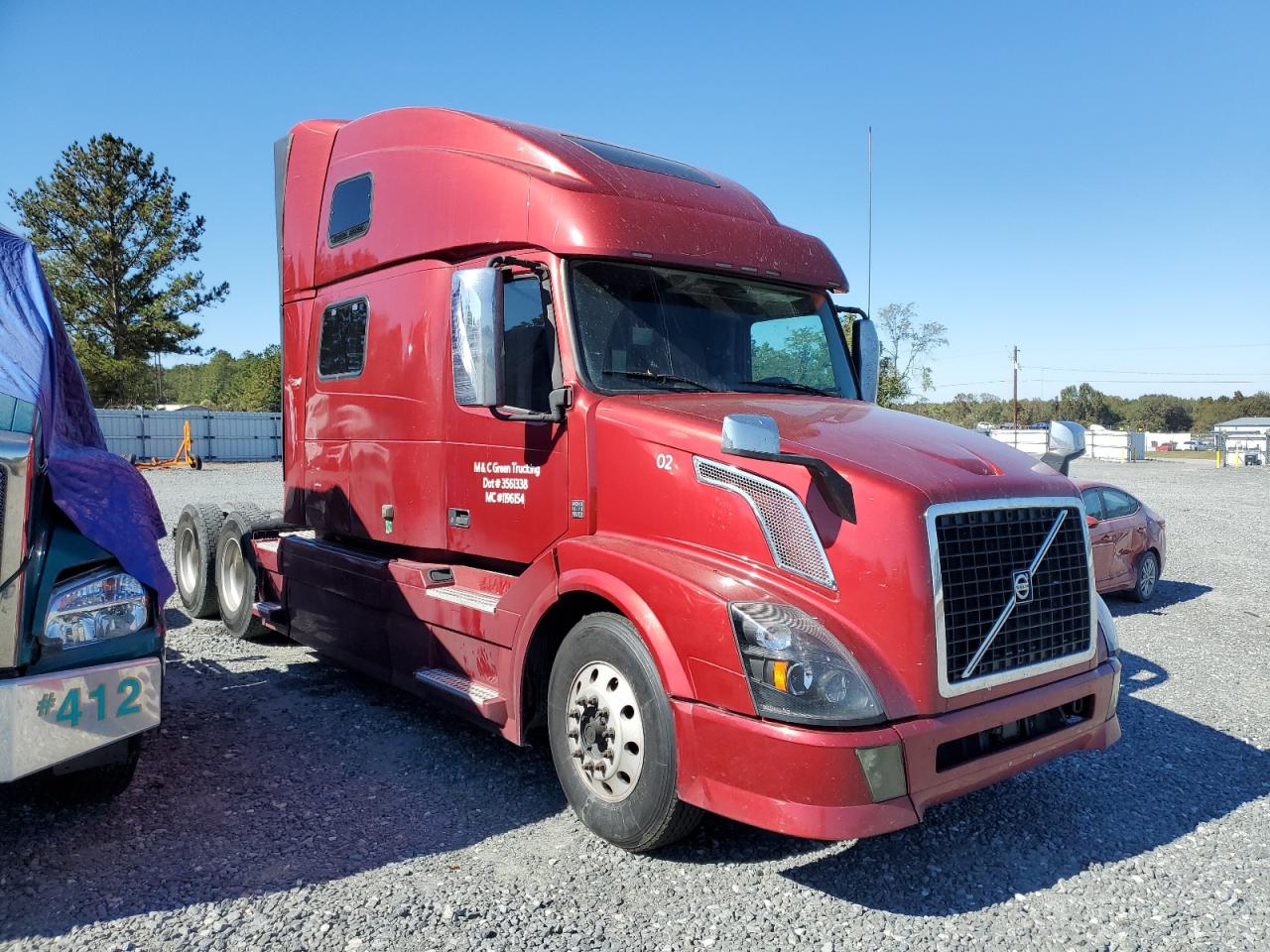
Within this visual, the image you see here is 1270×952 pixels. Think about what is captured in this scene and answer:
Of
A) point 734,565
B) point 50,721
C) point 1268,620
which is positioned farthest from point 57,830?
point 1268,620

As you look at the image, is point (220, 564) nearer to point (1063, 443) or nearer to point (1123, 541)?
point (1063, 443)

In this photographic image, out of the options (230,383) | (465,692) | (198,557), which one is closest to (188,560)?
(198,557)

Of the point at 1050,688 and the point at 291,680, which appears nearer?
the point at 1050,688

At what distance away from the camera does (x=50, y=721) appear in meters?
3.28

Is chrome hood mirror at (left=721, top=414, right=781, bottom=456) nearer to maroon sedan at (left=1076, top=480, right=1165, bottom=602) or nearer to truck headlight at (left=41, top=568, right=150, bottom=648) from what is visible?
truck headlight at (left=41, top=568, right=150, bottom=648)

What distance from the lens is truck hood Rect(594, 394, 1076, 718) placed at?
332 cm

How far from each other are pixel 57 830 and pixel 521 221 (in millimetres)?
3442

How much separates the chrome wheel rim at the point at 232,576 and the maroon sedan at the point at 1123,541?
26.3ft

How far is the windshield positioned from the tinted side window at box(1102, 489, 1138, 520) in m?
6.40

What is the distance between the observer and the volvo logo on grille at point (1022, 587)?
12.0 ft

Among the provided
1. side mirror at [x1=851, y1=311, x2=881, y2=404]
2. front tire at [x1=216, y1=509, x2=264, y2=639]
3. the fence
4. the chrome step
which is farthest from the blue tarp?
the fence

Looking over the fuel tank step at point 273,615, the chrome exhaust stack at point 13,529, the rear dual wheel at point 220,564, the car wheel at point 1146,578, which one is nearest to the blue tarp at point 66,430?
the chrome exhaust stack at point 13,529

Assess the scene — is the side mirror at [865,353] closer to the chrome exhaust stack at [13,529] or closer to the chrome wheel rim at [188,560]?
the chrome exhaust stack at [13,529]

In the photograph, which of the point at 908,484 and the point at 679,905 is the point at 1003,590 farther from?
the point at 679,905
